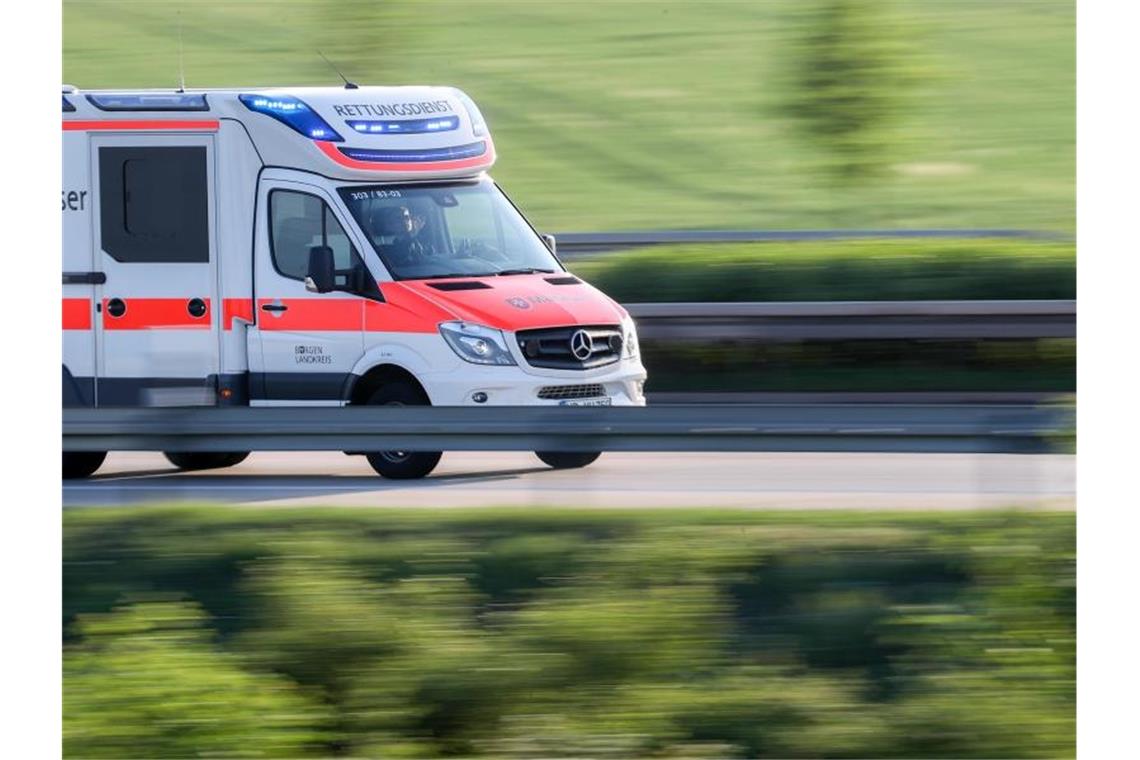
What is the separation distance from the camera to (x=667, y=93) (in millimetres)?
31156

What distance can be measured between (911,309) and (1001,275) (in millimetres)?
2062

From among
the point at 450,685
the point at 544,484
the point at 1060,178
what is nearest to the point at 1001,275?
the point at 544,484

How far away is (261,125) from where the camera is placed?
1123 centimetres

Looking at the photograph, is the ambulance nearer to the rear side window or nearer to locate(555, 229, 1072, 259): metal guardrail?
the rear side window

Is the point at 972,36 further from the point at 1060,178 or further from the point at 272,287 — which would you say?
the point at 272,287

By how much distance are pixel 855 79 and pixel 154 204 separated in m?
9.65

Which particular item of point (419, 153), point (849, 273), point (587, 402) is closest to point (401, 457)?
point (587, 402)

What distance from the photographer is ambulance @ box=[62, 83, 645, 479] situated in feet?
36.6

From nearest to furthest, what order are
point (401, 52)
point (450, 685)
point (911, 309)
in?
1. point (450, 685)
2. point (911, 309)
3. point (401, 52)

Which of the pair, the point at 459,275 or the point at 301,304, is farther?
the point at 459,275

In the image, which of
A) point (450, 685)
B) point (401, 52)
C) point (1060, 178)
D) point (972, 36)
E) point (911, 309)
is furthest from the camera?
point (972, 36)

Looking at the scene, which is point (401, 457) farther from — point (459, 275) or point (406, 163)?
point (406, 163)

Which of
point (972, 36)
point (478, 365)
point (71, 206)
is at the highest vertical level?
point (972, 36)

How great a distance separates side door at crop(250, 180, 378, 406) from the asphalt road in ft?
2.17
